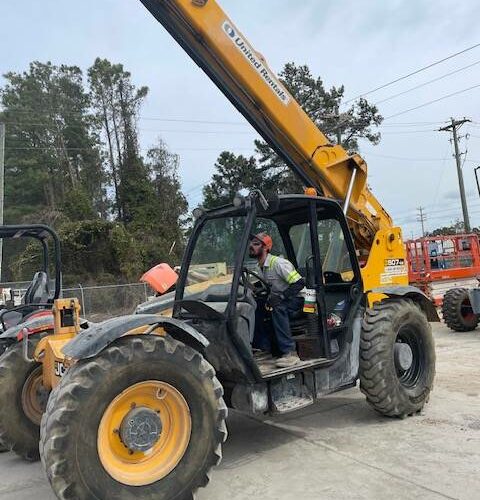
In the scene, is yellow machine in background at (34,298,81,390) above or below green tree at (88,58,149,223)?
below

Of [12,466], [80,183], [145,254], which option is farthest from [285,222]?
[80,183]

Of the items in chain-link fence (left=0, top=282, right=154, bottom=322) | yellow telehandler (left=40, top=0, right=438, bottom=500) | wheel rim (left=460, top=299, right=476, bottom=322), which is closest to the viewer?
yellow telehandler (left=40, top=0, right=438, bottom=500)

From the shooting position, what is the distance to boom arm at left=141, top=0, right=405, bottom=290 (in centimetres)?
620

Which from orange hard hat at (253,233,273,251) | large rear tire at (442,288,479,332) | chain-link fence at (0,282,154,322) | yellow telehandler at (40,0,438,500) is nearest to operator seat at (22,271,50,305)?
yellow telehandler at (40,0,438,500)

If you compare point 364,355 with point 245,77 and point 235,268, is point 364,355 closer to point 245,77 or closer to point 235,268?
point 235,268

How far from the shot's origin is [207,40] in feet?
20.5

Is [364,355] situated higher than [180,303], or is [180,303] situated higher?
[180,303]

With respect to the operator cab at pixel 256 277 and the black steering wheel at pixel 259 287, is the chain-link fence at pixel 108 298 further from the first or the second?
the black steering wheel at pixel 259 287

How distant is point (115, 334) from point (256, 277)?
183 centimetres

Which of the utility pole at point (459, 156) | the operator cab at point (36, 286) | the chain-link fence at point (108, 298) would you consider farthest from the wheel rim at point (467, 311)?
the utility pole at point (459, 156)

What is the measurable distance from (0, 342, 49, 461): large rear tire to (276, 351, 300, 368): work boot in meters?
2.15

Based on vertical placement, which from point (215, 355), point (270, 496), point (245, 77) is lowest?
point (270, 496)

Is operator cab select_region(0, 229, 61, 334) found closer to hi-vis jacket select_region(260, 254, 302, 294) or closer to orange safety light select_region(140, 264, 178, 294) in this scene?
orange safety light select_region(140, 264, 178, 294)

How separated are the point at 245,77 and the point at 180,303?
2.79 metres
